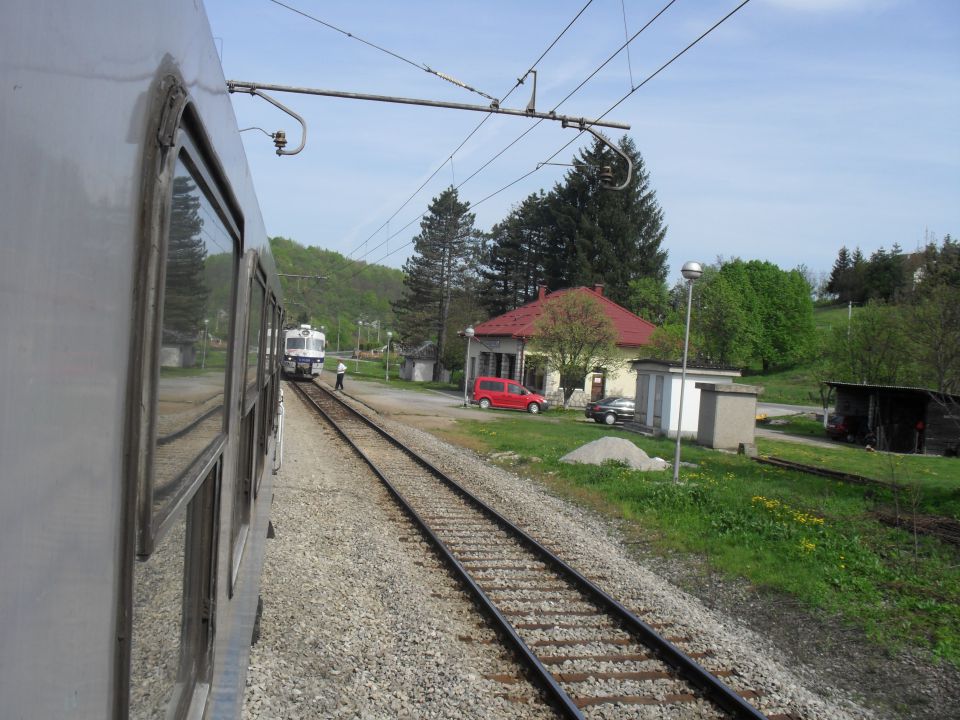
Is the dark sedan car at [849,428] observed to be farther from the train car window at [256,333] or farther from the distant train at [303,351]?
the train car window at [256,333]

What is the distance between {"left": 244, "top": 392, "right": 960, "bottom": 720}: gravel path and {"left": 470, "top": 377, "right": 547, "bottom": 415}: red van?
24.6 meters

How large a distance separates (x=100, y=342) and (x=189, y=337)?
31.6 inches

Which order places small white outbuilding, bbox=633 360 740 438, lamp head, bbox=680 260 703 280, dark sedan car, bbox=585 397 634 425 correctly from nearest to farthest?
lamp head, bbox=680 260 703 280 < small white outbuilding, bbox=633 360 740 438 < dark sedan car, bbox=585 397 634 425

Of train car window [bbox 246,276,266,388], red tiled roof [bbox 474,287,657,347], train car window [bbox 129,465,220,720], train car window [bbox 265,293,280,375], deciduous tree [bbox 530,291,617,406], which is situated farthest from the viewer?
red tiled roof [bbox 474,287,657,347]

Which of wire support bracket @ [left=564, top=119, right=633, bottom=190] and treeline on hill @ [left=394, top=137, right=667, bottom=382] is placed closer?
wire support bracket @ [left=564, top=119, right=633, bottom=190]

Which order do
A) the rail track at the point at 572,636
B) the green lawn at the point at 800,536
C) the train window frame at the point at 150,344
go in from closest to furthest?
the train window frame at the point at 150,344 < the rail track at the point at 572,636 < the green lawn at the point at 800,536

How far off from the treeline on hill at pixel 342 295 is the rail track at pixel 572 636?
4578cm

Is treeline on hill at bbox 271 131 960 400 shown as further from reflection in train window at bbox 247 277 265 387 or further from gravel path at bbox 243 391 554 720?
reflection in train window at bbox 247 277 265 387

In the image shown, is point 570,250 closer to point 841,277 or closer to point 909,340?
point 909,340

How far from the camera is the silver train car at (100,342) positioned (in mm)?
817

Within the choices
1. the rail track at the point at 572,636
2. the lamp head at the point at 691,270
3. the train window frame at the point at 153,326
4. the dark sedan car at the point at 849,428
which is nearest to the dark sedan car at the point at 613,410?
the dark sedan car at the point at 849,428

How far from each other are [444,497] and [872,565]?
6275 millimetres

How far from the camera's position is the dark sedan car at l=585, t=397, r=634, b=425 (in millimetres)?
32844

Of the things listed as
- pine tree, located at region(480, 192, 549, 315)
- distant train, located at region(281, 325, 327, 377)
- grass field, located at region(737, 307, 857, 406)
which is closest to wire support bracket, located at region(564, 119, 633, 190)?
distant train, located at region(281, 325, 327, 377)
